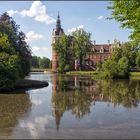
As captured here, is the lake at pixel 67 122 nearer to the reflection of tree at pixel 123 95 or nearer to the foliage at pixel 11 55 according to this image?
the reflection of tree at pixel 123 95

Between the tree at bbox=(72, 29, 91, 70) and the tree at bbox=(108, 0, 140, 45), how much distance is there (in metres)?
84.7

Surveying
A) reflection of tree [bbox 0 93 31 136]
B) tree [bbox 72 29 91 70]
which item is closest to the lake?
reflection of tree [bbox 0 93 31 136]

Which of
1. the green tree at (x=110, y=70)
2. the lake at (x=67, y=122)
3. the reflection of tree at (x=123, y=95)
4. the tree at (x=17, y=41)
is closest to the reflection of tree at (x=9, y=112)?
the lake at (x=67, y=122)

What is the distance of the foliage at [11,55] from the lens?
33.2 metres

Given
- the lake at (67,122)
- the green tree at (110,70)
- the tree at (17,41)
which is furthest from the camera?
the green tree at (110,70)

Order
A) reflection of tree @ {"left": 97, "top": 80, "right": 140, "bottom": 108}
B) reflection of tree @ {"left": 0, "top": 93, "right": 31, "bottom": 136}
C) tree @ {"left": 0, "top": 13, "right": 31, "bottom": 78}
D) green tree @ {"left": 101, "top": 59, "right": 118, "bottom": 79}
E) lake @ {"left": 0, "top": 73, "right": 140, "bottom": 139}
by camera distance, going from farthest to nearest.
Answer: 1. green tree @ {"left": 101, "top": 59, "right": 118, "bottom": 79}
2. tree @ {"left": 0, "top": 13, "right": 31, "bottom": 78}
3. reflection of tree @ {"left": 97, "top": 80, "right": 140, "bottom": 108}
4. reflection of tree @ {"left": 0, "top": 93, "right": 31, "bottom": 136}
5. lake @ {"left": 0, "top": 73, "right": 140, "bottom": 139}

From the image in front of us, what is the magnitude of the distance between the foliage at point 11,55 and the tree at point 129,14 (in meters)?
16.1

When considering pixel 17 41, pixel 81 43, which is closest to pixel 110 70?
pixel 17 41

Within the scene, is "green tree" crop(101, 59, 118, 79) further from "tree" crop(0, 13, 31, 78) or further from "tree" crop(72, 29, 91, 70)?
"tree" crop(72, 29, 91, 70)

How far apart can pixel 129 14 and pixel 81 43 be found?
86929 millimetres

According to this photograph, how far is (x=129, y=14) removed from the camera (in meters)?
18.8

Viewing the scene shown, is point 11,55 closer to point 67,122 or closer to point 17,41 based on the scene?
point 17,41

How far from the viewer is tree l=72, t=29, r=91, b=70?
105m

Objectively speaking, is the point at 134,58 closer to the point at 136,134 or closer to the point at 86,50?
the point at 86,50
